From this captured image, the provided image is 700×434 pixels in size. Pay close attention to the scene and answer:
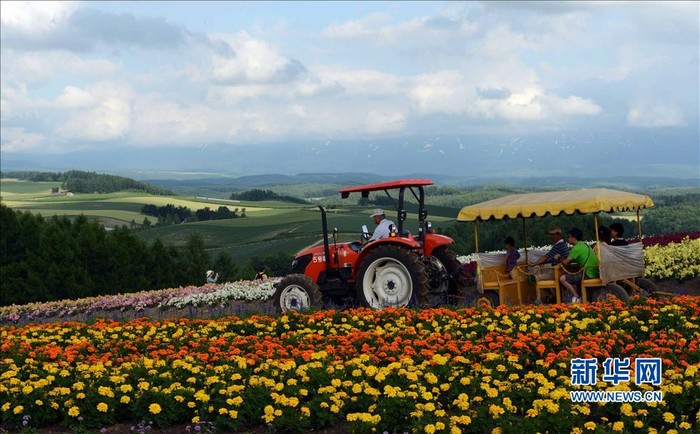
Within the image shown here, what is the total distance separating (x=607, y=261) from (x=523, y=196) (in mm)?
2291

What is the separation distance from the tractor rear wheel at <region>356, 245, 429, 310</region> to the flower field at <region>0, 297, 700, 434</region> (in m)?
1.21

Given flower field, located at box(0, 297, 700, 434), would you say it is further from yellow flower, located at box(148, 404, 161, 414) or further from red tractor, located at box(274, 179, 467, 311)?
red tractor, located at box(274, 179, 467, 311)

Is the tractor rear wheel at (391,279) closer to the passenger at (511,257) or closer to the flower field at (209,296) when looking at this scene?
the passenger at (511,257)

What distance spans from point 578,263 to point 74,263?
116 ft

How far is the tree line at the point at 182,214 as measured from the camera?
110506 mm

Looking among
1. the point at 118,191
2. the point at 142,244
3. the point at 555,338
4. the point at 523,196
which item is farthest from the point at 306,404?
the point at 118,191

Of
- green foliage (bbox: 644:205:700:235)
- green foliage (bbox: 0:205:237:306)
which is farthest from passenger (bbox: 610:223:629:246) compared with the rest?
green foliage (bbox: 644:205:700:235)

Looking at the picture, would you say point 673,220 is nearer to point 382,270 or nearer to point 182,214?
point 382,270

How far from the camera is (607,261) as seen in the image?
13.5 meters

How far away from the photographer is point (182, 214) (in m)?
118

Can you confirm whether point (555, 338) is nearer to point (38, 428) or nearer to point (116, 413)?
point (116, 413)

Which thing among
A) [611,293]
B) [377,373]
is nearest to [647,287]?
[611,293]

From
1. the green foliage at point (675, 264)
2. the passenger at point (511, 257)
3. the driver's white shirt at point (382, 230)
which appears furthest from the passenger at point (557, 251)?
the green foliage at point (675, 264)

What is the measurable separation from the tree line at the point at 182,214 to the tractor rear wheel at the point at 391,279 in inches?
3702
